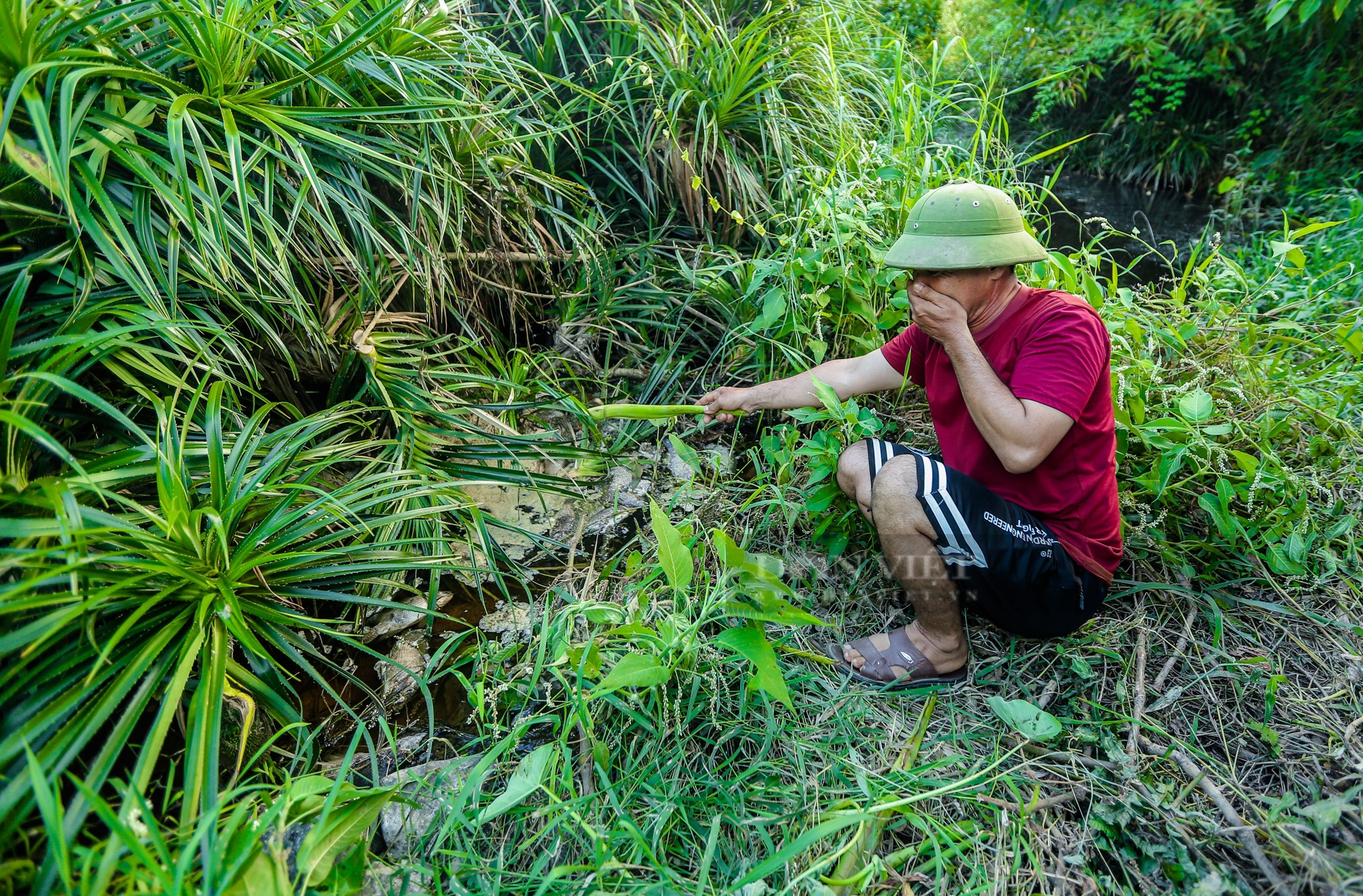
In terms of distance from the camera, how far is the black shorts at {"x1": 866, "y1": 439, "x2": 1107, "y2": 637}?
158cm

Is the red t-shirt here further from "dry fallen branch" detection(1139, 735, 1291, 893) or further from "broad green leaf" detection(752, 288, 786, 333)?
"broad green leaf" detection(752, 288, 786, 333)

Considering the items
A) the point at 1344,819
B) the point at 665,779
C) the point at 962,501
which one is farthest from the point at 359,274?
the point at 1344,819

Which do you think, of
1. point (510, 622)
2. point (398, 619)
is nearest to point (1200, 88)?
point (510, 622)

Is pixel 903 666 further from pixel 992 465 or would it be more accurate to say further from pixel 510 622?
pixel 510 622

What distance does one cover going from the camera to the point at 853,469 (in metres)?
1.78

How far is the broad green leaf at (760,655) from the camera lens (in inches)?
51.1

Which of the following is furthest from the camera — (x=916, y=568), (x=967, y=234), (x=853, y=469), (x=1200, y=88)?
(x=1200, y=88)

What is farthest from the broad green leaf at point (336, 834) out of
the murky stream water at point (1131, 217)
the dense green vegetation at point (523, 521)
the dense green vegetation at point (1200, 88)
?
the dense green vegetation at point (1200, 88)

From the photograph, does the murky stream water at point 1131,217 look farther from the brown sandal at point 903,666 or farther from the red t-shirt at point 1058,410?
the brown sandal at point 903,666

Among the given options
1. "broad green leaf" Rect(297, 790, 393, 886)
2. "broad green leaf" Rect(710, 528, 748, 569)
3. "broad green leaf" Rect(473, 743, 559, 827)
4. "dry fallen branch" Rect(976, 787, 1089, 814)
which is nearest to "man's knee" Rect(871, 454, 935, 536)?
"broad green leaf" Rect(710, 528, 748, 569)

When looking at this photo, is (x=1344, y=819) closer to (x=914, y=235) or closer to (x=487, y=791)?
(x=914, y=235)

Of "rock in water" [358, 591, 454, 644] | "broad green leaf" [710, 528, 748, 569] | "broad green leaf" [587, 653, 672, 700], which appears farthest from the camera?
"rock in water" [358, 591, 454, 644]

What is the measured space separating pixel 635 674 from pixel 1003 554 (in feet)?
2.64

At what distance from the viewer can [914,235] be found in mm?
1608
